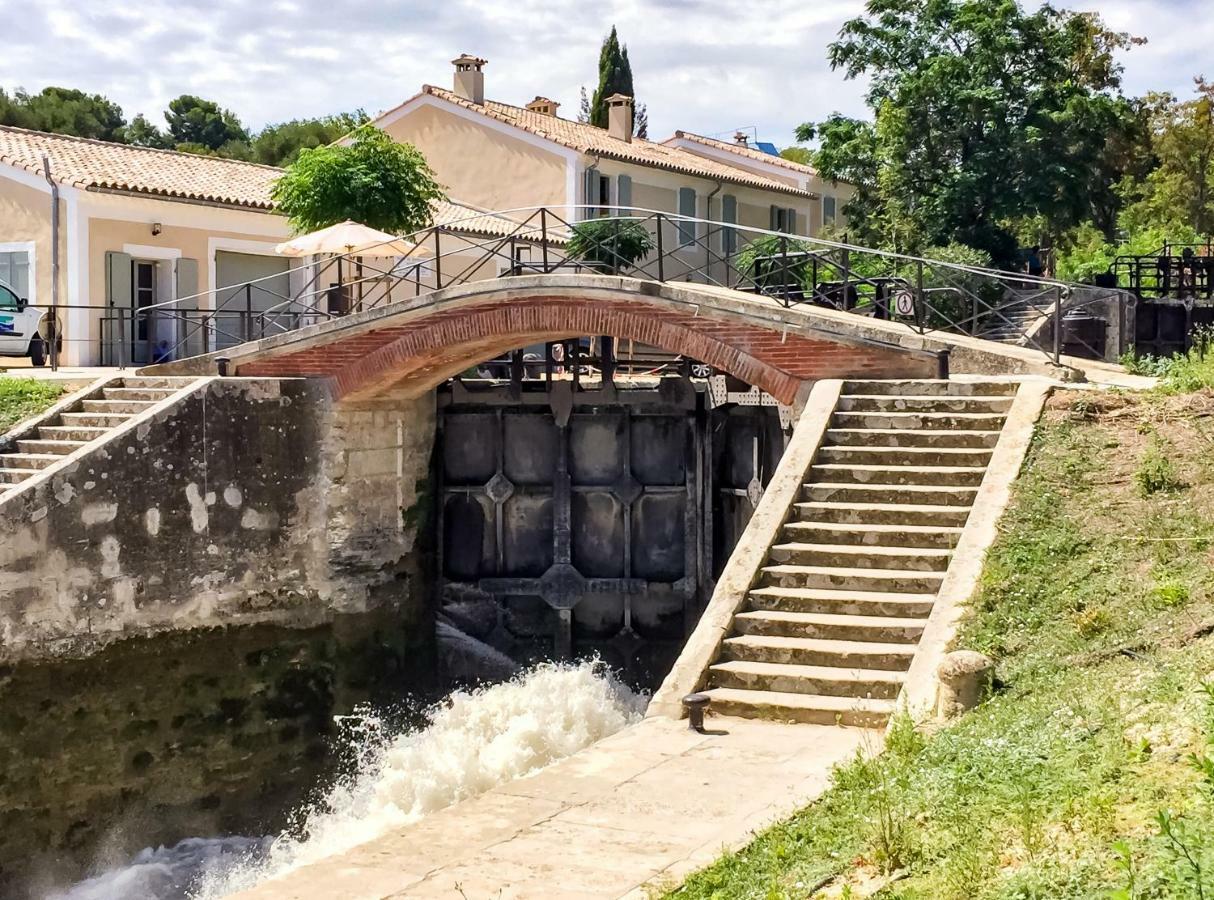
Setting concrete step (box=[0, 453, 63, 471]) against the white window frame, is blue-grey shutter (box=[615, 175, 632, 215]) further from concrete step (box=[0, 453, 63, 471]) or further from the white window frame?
concrete step (box=[0, 453, 63, 471])

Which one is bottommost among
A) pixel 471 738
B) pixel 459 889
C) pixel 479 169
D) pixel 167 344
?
pixel 471 738

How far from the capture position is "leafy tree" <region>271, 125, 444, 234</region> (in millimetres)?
22656

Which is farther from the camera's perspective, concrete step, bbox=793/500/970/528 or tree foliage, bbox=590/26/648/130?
tree foliage, bbox=590/26/648/130

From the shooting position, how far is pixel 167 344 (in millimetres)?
23734

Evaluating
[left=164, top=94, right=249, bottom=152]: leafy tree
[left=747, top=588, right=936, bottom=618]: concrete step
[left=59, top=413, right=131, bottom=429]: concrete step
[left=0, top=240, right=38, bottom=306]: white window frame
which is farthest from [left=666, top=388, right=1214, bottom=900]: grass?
[left=164, top=94, right=249, bottom=152]: leafy tree

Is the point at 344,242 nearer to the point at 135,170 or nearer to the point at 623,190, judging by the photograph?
the point at 135,170

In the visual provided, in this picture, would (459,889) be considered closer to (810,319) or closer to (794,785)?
(794,785)

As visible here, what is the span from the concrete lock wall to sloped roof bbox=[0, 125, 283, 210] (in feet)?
23.4

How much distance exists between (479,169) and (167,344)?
984 centimetres

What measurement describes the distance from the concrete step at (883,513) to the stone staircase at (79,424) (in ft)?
29.6

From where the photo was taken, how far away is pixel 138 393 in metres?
17.8

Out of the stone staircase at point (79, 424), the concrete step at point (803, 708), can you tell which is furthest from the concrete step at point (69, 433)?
the concrete step at point (803, 708)

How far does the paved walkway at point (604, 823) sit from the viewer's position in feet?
20.9

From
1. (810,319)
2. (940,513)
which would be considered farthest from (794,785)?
(810,319)
